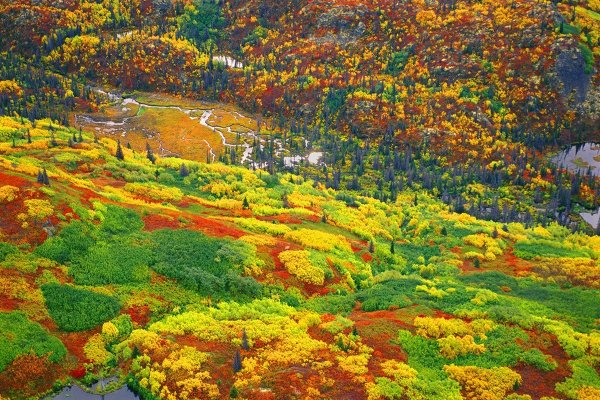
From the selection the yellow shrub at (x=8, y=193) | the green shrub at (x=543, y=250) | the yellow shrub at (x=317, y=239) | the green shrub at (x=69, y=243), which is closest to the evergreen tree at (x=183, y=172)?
the yellow shrub at (x=317, y=239)

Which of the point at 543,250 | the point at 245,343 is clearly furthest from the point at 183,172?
the point at 543,250

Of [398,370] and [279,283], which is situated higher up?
[398,370]

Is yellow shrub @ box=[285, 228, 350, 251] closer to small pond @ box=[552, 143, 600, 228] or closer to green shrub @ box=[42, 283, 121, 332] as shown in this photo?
green shrub @ box=[42, 283, 121, 332]

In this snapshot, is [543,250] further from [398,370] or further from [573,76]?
[573,76]

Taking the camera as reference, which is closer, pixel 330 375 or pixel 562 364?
pixel 330 375

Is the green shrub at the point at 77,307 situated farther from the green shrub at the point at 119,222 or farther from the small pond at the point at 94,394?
the green shrub at the point at 119,222

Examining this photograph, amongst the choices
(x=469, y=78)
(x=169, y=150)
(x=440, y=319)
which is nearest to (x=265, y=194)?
(x=440, y=319)

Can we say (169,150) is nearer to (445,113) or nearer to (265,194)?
(265,194)

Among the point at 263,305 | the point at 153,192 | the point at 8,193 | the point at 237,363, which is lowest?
the point at 153,192
